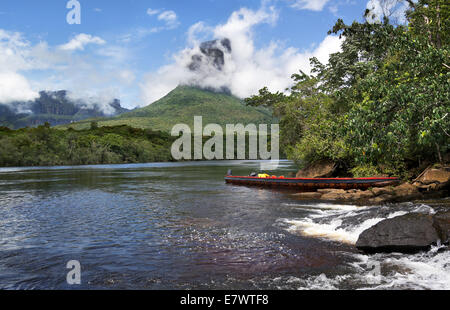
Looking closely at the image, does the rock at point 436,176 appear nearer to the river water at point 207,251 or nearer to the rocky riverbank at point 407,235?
the river water at point 207,251

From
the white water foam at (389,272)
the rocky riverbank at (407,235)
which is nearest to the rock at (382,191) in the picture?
the white water foam at (389,272)

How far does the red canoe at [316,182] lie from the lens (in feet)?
96.3

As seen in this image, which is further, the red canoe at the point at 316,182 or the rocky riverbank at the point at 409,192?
the red canoe at the point at 316,182

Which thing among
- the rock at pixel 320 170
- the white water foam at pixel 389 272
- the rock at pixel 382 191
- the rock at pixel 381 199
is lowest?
the white water foam at pixel 389 272

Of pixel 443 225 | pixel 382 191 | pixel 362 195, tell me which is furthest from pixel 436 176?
pixel 443 225

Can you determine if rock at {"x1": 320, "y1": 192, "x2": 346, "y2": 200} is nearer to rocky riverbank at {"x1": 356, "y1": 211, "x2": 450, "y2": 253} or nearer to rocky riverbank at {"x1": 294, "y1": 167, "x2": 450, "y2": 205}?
rocky riverbank at {"x1": 294, "y1": 167, "x2": 450, "y2": 205}

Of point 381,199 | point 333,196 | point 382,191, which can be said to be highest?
point 382,191

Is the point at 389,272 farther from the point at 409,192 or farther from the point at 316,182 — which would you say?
the point at 316,182

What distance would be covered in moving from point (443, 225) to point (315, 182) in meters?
21.3

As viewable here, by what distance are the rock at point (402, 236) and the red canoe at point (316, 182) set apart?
57.7ft

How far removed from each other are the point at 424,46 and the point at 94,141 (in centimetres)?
12902

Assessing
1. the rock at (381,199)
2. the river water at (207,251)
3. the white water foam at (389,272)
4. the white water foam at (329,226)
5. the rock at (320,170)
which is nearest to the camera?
the white water foam at (389,272)

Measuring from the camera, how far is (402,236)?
466 inches
